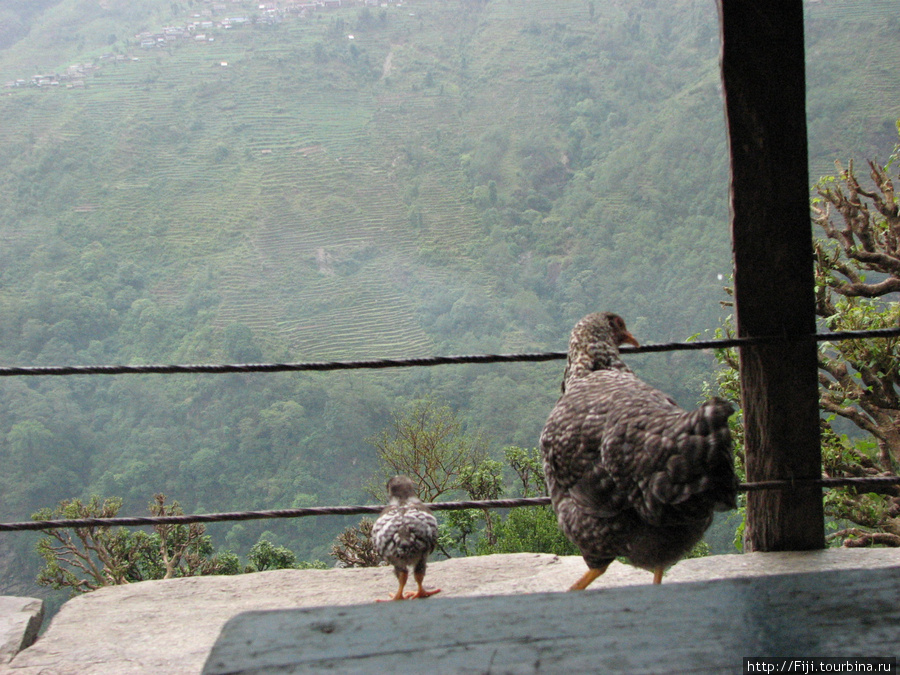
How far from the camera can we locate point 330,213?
30.5 m

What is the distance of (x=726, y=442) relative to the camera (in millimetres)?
1687

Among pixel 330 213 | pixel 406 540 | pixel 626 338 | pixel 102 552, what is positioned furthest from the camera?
pixel 330 213

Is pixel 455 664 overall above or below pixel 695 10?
below

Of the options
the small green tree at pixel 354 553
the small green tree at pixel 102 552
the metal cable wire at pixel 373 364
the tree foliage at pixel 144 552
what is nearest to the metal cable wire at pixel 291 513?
the metal cable wire at pixel 373 364

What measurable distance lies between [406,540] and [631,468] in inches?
41.4

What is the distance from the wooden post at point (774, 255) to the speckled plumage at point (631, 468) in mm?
454

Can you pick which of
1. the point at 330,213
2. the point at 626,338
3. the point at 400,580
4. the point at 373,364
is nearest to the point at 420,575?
the point at 400,580

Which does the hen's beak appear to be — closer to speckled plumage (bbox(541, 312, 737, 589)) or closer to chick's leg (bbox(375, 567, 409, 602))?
speckled plumage (bbox(541, 312, 737, 589))

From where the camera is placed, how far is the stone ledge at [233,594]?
212 centimetres

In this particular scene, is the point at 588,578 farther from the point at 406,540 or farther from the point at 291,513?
the point at 291,513

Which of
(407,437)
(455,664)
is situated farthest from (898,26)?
(455,664)

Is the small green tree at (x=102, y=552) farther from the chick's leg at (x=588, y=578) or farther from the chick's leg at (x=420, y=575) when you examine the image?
the chick's leg at (x=588, y=578)

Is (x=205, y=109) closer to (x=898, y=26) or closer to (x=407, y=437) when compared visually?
(x=898, y=26)

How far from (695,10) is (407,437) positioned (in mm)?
33207
